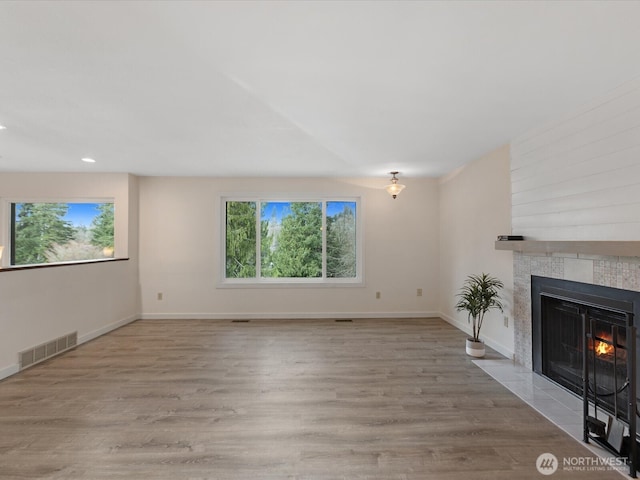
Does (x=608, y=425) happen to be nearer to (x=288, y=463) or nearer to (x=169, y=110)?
(x=288, y=463)

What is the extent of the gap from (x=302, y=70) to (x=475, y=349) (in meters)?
3.38

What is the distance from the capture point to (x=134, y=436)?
86.2 inches

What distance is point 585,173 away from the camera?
263cm

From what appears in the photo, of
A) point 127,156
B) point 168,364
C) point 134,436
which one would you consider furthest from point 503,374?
point 127,156

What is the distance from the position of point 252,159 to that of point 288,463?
350 centimetres

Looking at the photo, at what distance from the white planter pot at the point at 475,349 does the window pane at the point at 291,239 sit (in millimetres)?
2709

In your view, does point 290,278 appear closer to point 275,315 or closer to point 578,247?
point 275,315

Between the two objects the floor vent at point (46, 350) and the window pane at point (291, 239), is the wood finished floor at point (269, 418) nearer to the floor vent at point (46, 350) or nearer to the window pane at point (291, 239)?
the floor vent at point (46, 350)

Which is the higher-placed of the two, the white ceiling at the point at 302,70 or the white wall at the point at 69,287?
the white ceiling at the point at 302,70

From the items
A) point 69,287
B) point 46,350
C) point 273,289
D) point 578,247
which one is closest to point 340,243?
point 273,289

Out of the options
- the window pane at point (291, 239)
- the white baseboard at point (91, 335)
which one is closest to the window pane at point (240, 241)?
the window pane at point (291, 239)

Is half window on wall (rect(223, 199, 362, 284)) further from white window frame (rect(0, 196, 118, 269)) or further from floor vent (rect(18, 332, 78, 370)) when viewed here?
floor vent (rect(18, 332, 78, 370))

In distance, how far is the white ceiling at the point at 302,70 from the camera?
1.59 meters

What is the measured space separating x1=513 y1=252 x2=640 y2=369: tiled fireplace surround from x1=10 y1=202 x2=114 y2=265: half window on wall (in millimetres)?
5861
